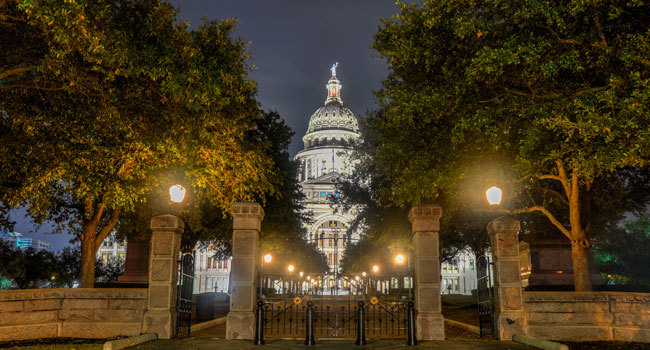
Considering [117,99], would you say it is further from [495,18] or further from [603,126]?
[603,126]

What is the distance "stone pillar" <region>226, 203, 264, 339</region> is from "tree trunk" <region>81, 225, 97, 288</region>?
11.6m

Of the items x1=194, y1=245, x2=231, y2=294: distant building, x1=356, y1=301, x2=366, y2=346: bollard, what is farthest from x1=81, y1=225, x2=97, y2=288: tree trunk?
x1=194, y1=245, x2=231, y2=294: distant building

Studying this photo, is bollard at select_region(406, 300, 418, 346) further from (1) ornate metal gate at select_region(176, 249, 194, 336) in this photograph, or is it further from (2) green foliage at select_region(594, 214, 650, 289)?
(2) green foliage at select_region(594, 214, 650, 289)

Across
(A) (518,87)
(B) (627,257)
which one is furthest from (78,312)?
(B) (627,257)

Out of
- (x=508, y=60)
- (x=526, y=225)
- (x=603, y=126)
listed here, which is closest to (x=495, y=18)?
(x=508, y=60)

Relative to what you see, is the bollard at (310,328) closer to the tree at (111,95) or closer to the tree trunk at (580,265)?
the tree at (111,95)

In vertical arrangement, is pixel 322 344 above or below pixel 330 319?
above

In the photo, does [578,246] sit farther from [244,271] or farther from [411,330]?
[244,271]

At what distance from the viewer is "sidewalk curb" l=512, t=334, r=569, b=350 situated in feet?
36.0

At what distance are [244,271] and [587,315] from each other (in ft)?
29.5

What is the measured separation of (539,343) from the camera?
11961 mm

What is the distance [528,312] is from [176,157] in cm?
1049

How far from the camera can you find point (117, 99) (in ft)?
42.4

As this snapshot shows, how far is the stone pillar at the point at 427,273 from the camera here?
1379cm
